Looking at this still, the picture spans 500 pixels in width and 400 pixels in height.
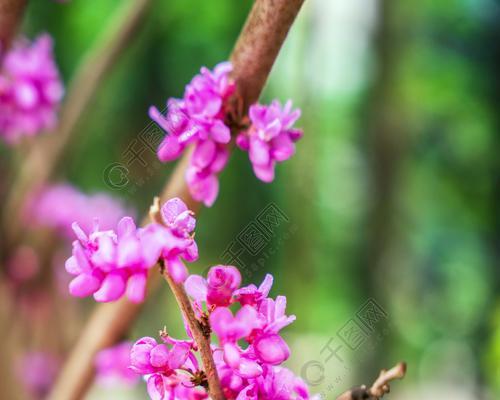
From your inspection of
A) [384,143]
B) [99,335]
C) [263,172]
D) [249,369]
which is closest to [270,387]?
[249,369]

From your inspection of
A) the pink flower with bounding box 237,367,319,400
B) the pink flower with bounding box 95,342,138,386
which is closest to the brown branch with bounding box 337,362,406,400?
the pink flower with bounding box 237,367,319,400

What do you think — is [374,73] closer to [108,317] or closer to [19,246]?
[19,246]

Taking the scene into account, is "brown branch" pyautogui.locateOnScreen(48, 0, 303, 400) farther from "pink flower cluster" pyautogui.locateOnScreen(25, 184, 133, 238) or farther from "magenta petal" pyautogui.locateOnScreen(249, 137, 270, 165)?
"pink flower cluster" pyautogui.locateOnScreen(25, 184, 133, 238)

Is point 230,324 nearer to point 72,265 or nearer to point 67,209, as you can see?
point 72,265

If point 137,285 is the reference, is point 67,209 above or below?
above

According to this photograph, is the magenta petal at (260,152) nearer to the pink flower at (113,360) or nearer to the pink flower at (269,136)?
the pink flower at (269,136)

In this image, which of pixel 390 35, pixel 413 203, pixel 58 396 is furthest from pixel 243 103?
pixel 413 203
